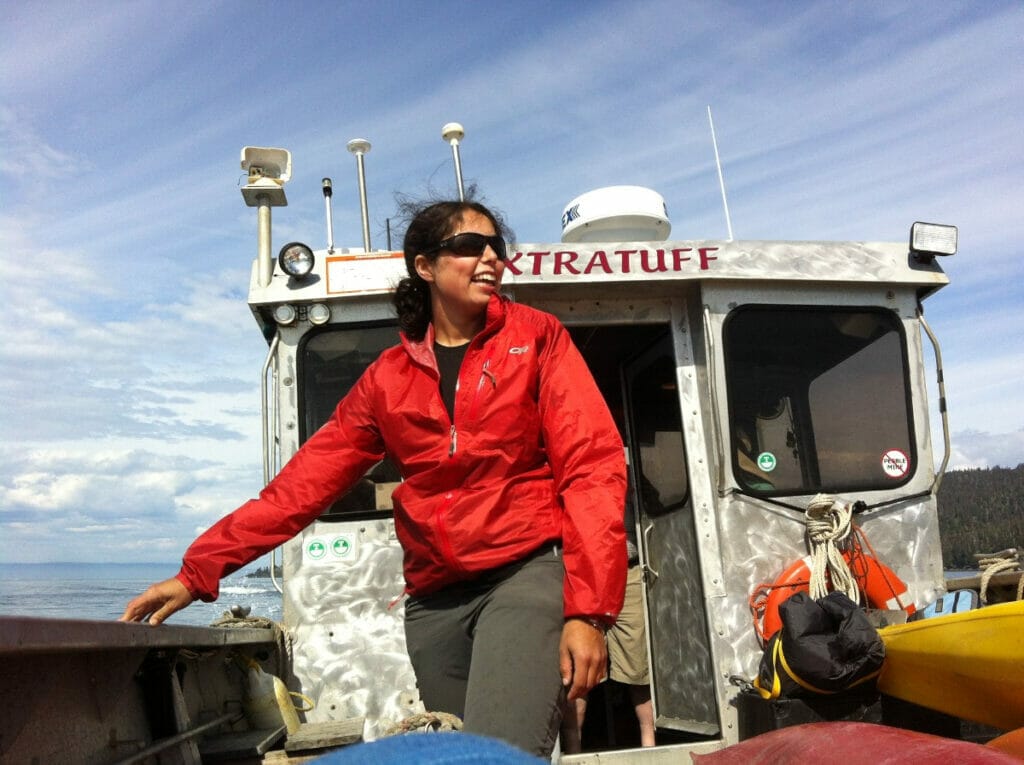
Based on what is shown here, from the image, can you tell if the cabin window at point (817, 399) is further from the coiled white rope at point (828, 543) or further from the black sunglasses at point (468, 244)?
the black sunglasses at point (468, 244)

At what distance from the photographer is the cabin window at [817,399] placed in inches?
189

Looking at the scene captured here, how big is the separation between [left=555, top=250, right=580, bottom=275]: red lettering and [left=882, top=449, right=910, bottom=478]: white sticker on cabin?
1913 millimetres

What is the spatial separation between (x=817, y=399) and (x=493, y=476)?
3011mm

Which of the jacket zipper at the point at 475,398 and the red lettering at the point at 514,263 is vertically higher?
the red lettering at the point at 514,263

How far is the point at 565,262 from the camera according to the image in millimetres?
4672

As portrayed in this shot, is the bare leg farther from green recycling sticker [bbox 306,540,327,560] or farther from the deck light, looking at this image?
the deck light

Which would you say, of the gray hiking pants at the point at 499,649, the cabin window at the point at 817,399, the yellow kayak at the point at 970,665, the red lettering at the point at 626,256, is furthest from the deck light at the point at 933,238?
the gray hiking pants at the point at 499,649

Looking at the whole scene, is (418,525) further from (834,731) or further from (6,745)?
(834,731)

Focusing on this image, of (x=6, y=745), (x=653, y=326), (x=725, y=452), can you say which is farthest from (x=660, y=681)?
(x=6, y=745)

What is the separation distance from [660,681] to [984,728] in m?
2.46

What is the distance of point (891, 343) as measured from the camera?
493 centimetres

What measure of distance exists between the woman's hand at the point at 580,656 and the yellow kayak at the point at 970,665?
1177mm

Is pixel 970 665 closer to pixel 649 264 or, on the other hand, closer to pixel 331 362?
pixel 649 264

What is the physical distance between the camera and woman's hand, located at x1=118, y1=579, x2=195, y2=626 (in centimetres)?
244
